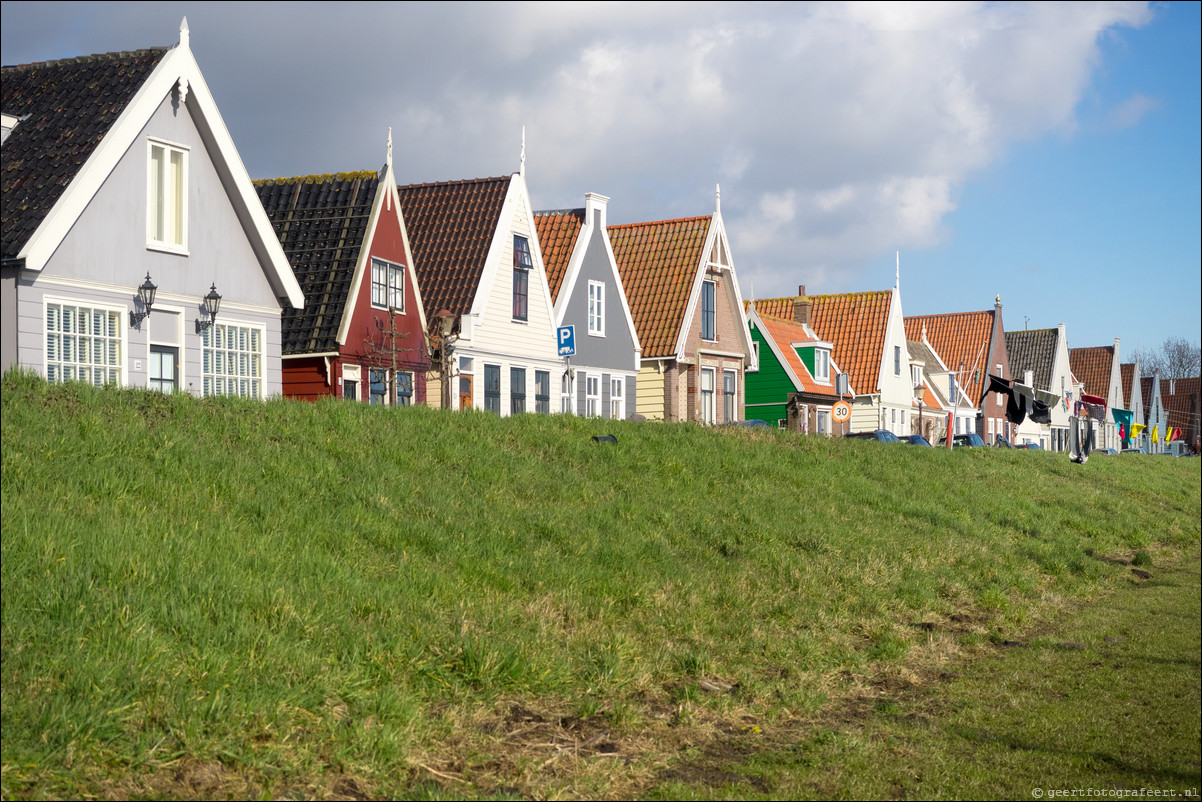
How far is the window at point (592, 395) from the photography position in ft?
120

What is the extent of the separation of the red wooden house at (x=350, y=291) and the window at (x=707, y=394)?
14.0m

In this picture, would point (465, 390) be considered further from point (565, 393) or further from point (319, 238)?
point (319, 238)

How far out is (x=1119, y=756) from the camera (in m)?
8.59

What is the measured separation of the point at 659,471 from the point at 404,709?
33.6 ft

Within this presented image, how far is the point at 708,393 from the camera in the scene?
1644 inches

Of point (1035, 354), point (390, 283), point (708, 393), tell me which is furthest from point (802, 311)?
point (1035, 354)

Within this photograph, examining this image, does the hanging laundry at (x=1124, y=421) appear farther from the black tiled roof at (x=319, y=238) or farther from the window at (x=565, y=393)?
the black tiled roof at (x=319, y=238)

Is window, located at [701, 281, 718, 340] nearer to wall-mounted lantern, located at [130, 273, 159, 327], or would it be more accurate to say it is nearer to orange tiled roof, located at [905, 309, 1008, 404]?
wall-mounted lantern, located at [130, 273, 159, 327]

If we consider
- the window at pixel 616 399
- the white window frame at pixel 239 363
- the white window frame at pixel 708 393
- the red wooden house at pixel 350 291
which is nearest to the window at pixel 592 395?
the window at pixel 616 399

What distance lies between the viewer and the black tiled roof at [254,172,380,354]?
88.3 ft

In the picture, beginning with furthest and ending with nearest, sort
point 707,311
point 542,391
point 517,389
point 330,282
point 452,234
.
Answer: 1. point 707,311
2. point 542,391
3. point 517,389
4. point 452,234
5. point 330,282

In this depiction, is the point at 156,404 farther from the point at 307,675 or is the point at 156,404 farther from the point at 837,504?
the point at 837,504

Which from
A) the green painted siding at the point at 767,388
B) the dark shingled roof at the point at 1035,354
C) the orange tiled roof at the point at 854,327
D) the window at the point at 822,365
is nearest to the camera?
the green painted siding at the point at 767,388

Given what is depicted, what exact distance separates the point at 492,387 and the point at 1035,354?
212 feet
